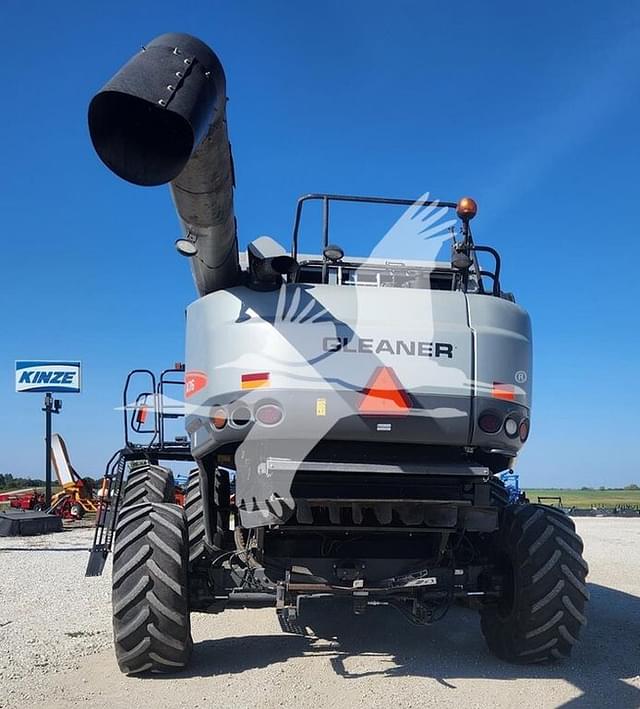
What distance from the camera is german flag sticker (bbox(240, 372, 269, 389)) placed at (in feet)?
17.3

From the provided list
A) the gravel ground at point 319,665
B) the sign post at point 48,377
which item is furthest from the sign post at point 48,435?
the gravel ground at point 319,665

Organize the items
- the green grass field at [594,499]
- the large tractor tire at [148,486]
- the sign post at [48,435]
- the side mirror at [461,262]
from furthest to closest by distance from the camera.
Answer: the green grass field at [594,499], the sign post at [48,435], the large tractor tire at [148,486], the side mirror at [461,262]

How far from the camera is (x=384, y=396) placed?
5.32m

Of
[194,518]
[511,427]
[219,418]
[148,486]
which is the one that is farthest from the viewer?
[194,518]

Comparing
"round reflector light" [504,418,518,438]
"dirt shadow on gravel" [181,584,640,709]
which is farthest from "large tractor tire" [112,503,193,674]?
"round reflector light" [504,418,518,438]

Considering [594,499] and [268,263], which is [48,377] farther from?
[594,499]

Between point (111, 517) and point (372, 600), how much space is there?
322 cm

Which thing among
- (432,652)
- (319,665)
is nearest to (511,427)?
(432,652)

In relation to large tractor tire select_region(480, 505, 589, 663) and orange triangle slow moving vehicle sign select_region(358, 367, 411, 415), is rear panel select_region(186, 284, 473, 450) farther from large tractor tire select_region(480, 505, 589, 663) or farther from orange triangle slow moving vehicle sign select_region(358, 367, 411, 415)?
large tractor tire select_region(480, 505, 589, 663)

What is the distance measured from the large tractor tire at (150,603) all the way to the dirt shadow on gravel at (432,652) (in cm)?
31

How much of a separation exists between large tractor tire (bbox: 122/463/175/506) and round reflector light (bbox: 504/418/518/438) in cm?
349

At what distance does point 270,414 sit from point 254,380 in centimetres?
26

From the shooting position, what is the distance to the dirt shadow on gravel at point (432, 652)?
18.8ft

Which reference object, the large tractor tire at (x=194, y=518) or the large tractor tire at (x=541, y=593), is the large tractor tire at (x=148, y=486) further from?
the large tractor tire at (x=541, y=593)
